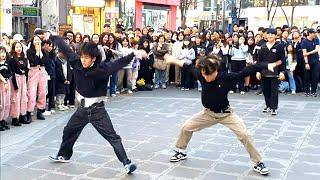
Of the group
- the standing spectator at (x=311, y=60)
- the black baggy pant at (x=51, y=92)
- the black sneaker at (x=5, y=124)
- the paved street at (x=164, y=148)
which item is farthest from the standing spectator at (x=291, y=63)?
the black sneaker at (x=5, y=124)

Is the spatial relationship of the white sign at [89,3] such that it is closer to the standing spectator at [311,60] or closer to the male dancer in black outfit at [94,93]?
the standing spectator at [311,60]

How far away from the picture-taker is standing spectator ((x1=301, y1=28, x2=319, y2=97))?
1291cm

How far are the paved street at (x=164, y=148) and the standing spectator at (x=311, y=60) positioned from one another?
2290mm

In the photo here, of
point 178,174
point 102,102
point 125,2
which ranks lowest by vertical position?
point 178,174

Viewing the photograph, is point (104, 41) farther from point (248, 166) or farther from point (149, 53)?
point (248, 166)

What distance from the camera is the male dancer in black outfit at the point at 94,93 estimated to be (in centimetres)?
589

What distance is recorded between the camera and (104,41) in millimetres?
12172

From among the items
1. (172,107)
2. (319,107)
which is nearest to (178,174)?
(172,107)

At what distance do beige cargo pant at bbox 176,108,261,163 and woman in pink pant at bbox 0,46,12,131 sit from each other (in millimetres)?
3381

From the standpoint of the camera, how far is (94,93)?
19.7ft

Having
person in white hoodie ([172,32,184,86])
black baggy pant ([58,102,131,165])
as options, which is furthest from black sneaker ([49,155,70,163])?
person in white hoodie ([172,32,184,86])

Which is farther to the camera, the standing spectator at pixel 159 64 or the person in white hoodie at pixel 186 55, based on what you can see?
the standing spectator at pixel 159 64

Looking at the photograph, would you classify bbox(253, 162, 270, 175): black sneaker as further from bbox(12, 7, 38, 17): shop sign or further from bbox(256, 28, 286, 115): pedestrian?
bbox(12, 7, 38, 17): shop sign

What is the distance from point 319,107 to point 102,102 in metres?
6.58
